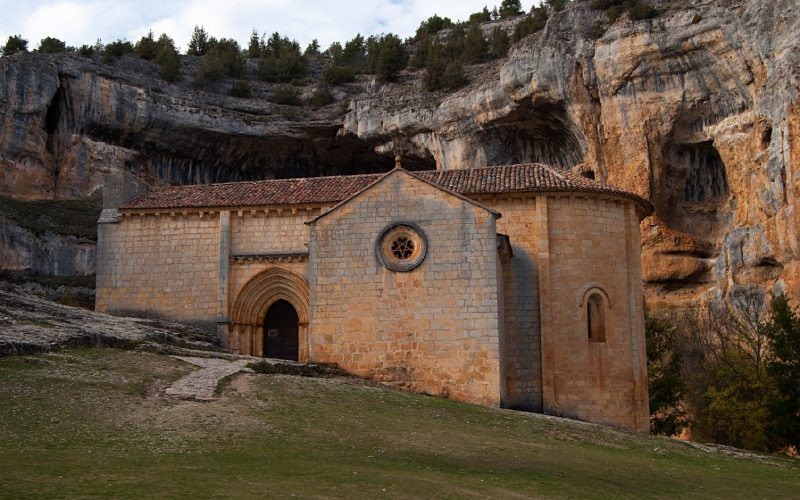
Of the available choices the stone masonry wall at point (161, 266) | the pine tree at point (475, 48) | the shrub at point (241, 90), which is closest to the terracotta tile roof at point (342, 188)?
the stone masonry wall at point (161, 266)

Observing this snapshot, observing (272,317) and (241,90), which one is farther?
(241,90)

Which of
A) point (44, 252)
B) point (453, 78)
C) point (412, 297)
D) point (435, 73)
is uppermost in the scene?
point (435, 73)

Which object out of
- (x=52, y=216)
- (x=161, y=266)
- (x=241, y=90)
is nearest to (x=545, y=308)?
(x=161, y=266)

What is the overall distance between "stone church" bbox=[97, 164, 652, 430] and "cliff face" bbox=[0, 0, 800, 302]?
14473mm

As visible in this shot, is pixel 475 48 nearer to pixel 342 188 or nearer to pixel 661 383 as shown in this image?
pixel 661 383

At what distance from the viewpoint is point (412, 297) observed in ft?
80.5

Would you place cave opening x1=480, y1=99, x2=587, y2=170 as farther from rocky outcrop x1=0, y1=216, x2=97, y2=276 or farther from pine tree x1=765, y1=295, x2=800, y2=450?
rocky outcrop x1=0, y1=216, x2=97, y2=276

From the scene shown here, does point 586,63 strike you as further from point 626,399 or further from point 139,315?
point 139,315

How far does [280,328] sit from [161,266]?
14.7 feet

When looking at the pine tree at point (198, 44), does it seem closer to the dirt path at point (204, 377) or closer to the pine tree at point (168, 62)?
the pine tree at point (168, 62)

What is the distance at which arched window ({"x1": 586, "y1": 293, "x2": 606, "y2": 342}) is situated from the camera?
88.3 feet

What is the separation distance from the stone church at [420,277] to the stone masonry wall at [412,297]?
0.04m

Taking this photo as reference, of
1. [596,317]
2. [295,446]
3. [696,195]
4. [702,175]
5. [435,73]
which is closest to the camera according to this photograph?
[295,446]

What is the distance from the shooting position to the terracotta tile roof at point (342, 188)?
27.3 metres
